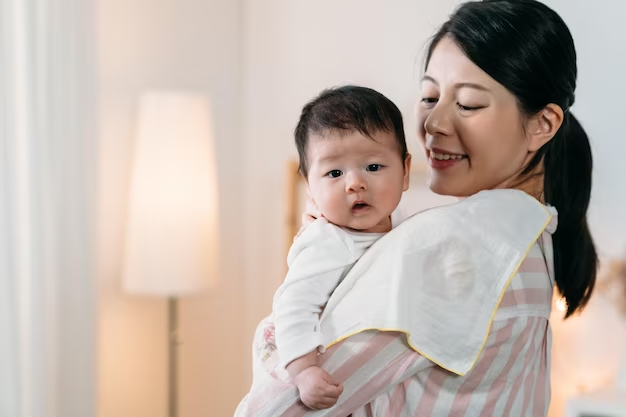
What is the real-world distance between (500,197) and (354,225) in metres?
0.19

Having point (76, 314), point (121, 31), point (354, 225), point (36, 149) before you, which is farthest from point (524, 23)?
point (121, 31)

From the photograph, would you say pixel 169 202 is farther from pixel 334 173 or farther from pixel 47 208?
pixel 334 173

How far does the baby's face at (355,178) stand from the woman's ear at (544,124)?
196 millimetres

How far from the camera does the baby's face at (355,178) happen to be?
1.04 meters

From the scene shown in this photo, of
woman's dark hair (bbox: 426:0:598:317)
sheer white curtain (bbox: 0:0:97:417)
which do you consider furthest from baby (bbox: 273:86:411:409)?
sheer white curtain (bbox: 0:0:97:417)

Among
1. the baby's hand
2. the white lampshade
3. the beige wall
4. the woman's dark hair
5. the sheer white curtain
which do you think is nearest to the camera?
the baby's hand

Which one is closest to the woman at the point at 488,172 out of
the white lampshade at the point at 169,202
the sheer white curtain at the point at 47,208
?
the sheer white curtain at the point at 47,208

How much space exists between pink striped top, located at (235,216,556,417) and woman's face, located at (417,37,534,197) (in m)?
0.14

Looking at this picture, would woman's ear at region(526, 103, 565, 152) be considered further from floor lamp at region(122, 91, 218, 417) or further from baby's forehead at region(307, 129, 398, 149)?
floor lamp at region(122, 91, 218, 417)

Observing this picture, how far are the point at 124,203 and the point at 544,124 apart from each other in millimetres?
2038

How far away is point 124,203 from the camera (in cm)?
286

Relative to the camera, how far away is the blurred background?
7.47ft

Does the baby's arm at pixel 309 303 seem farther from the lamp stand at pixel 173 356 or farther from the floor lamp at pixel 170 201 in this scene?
the lamp stand at pixel 173 356

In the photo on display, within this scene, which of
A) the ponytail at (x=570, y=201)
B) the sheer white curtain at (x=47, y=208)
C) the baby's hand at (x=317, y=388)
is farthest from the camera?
the sheer white curtain at (x=47, y=208)
